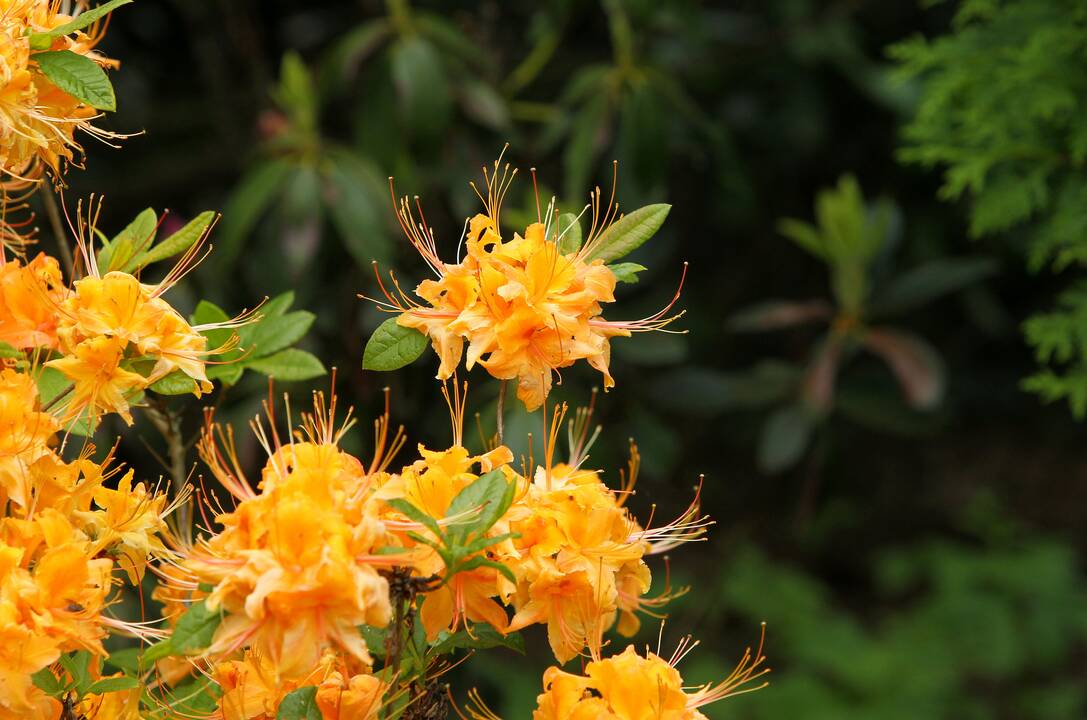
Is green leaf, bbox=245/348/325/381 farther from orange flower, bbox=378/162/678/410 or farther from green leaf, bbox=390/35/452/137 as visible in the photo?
green leaf, bbox=390/35/452/137

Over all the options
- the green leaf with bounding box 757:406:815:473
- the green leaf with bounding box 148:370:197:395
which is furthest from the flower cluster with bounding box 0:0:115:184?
the green leaf with bounding box 757:406:815:473

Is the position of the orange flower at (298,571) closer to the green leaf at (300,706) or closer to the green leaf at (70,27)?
the green leaf at (300,706)

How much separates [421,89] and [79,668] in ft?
4.99

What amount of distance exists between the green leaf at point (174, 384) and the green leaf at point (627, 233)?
35cm

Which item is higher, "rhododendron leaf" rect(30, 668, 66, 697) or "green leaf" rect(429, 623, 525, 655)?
"green leaf" rect(429, 623, 525, 655)

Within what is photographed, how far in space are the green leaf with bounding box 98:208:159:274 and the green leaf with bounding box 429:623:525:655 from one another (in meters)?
0.44

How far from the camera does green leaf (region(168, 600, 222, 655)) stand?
816mm

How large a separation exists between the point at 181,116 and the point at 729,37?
53.3 inches

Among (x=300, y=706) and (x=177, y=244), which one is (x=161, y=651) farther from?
(x=177, y=244)

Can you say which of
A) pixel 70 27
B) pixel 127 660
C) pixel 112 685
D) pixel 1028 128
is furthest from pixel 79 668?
pixel 1028 128

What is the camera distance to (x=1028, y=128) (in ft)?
5.67

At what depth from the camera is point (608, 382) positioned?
1.00 metres

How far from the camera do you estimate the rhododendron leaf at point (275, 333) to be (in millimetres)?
1249

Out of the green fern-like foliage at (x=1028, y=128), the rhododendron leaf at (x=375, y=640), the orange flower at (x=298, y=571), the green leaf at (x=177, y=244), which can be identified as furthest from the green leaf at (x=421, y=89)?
the orange flower at (x=298, y=571)
